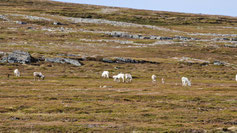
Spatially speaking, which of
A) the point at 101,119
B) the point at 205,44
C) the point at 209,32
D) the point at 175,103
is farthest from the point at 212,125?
the point at 209,32

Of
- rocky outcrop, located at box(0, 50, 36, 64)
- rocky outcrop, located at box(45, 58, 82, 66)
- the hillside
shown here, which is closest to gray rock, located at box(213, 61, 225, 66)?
the hillside

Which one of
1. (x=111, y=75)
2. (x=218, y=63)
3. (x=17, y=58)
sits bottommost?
(x=218, y=63)

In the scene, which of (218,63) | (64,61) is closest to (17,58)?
(64,61)

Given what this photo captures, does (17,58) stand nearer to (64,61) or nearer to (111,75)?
(64,61)

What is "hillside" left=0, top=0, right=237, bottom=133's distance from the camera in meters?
32.9

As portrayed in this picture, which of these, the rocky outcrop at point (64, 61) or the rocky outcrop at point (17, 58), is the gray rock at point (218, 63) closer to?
the rocky outcrop at point (64, 61)

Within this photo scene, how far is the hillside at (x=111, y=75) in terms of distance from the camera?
108 ft

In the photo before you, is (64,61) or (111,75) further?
(64,61)

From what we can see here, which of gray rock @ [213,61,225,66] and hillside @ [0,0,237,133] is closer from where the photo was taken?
hillside @ [0,0,237,133]

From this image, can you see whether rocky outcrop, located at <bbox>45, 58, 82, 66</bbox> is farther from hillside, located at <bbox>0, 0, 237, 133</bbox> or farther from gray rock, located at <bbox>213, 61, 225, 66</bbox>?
gray rock, located at <bbox>213, 61, 225, 66</bbox>

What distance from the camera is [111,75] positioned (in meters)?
78.9

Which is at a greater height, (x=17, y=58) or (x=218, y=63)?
(x=17, y=58)

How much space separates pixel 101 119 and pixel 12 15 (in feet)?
541

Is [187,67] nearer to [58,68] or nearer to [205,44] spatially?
[58,68]
